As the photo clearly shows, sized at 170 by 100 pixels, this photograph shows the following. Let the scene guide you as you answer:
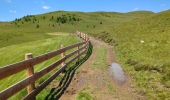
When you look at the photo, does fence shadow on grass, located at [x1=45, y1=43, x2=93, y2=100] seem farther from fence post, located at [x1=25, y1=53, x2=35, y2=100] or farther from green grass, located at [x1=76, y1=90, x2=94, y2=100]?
fence post, located at [x1=25, y1=53, x2=35, y2=100]

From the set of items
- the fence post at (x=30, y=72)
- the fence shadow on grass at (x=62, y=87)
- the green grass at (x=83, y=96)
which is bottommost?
the fence shadow on grass at (x=62, y=87)

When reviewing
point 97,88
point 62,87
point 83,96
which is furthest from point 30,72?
point 97,88

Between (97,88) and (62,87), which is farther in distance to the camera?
(62,87)

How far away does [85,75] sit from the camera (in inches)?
622

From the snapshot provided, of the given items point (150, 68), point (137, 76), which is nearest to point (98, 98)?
point (137, 76)

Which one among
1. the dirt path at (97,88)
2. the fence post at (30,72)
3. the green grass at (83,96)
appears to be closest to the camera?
the fence post at (30,72)

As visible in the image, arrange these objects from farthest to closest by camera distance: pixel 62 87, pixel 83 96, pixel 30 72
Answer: pixel 62 87 < pixel 83 96 < pixel 30 72

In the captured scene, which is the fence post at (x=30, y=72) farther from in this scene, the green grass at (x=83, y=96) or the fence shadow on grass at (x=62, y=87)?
the green grass at (x=83, y=96)

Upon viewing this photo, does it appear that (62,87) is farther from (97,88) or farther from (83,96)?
(83,96)

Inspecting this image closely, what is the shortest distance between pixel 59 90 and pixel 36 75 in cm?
225

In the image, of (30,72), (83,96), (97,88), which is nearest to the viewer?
(30,72)

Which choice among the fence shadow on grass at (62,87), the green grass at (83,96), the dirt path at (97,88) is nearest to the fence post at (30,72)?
the fence shadow on grass at (62,87)

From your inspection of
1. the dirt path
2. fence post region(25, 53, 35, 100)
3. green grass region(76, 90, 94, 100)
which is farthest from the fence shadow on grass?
fence post region(25, 53, 35, 100)

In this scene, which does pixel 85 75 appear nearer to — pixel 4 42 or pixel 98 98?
pixel 98 98
